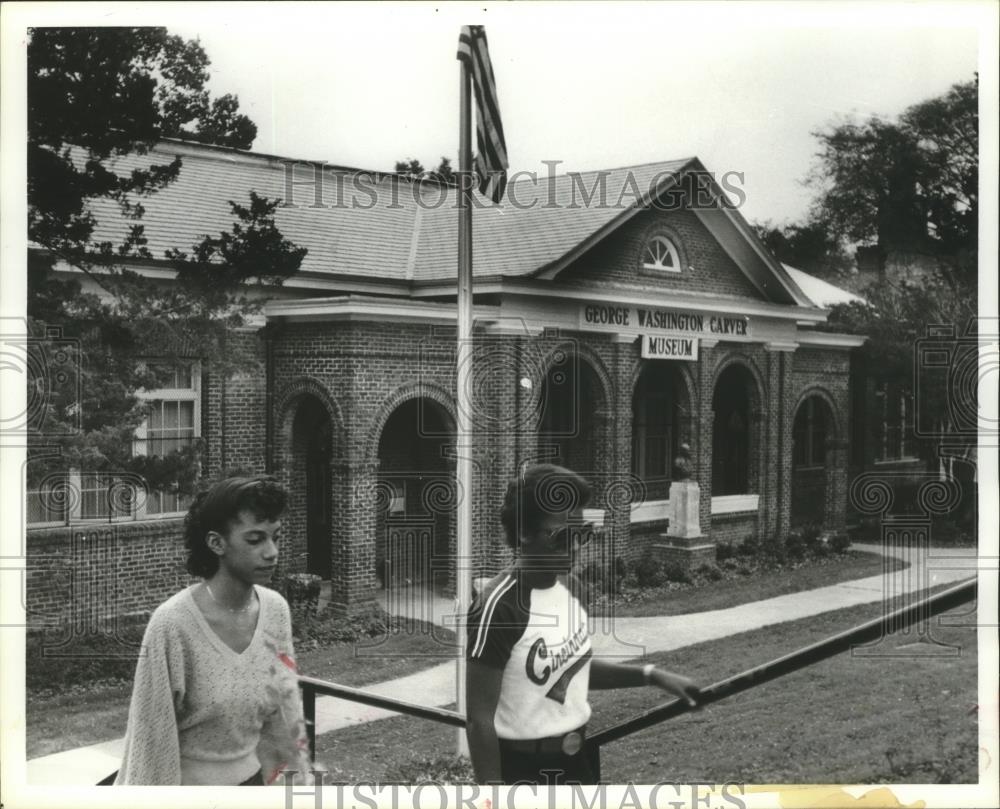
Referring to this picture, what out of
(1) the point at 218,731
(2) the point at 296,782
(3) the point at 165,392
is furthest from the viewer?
(3) the point at 165,392

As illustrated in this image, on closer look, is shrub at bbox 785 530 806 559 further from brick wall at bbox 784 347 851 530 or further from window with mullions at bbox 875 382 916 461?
window with mullions at bbox 875 382 916 461

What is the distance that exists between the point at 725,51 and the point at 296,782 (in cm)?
436

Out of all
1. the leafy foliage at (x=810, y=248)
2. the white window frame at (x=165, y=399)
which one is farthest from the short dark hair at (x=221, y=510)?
the leafy foliage at (x=810, y=248)

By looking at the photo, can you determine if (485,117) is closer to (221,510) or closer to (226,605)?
(221,510)

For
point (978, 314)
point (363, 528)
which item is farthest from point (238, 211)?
point (978, 314)

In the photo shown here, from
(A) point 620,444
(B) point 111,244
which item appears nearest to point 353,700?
(A) point 620,444

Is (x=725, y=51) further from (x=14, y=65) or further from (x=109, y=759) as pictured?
(x=109, y=759)

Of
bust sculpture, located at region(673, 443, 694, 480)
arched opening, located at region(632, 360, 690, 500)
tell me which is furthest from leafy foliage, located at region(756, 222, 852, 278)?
bust sculpture, located at region(673, 443, 694, 480)

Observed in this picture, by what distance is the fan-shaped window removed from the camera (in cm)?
627

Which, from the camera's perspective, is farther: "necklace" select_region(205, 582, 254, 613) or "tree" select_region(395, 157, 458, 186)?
"tree" select_region(395, 157, 458, 186)

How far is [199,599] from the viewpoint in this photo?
16.2 ft

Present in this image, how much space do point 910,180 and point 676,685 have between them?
3.08 metres

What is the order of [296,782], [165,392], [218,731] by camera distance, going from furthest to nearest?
[165,392], [296,782], [218,731]

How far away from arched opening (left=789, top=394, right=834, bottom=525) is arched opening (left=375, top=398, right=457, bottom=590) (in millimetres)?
2057
